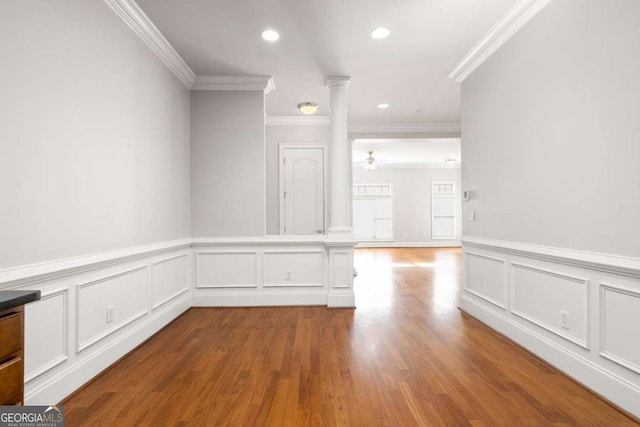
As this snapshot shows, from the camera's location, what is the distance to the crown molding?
629 centimetres

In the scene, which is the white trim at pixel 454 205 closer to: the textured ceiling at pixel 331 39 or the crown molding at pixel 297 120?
the crown molding at pixel 297 120

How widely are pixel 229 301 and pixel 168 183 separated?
66.6 inches

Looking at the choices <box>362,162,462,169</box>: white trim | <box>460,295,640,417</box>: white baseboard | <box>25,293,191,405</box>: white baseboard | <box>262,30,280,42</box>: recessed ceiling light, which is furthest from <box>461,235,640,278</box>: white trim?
<box>362,162,462,169</box>: white trim

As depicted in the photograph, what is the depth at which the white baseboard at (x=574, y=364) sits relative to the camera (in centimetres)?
207

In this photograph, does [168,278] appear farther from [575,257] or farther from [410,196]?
[410,196]

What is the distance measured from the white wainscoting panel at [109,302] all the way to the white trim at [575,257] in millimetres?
3417

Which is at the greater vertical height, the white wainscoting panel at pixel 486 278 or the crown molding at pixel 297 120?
the crown molding at pixel 297 120

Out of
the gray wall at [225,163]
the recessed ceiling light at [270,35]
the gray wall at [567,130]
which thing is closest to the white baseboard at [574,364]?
the gray wall at [567,130]

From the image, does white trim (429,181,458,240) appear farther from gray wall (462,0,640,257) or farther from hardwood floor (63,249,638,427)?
gray wall (462,0,640,257)

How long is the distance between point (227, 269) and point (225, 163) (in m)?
1.37

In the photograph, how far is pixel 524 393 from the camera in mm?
2279

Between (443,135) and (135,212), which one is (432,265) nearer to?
(443,135)

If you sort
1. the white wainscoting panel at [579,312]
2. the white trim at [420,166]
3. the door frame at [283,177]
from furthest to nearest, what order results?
the white trim at [420,166]
the door frame at [283,177]
the white wainscoting panel at [579,312]

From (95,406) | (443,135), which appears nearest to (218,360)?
(95,406)
